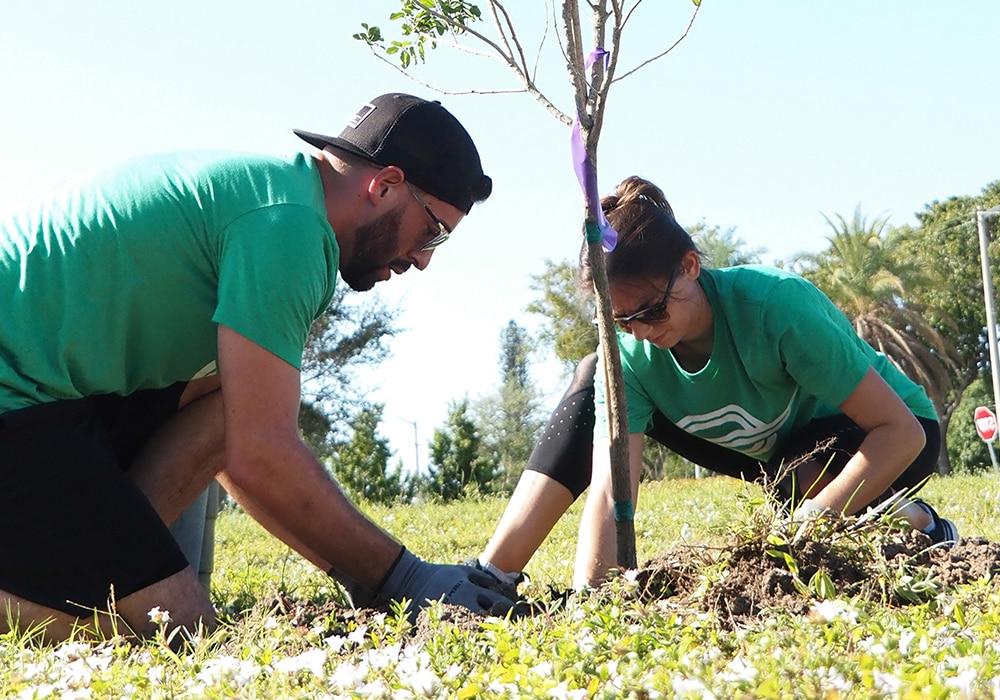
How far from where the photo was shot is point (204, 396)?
12.7ft

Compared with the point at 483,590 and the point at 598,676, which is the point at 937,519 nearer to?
the point at 483,590

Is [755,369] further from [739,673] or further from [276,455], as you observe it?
[739,673]

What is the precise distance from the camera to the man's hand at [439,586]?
10.1ft

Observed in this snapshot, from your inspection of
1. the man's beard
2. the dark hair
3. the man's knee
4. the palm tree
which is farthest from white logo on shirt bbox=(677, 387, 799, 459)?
the palm tree

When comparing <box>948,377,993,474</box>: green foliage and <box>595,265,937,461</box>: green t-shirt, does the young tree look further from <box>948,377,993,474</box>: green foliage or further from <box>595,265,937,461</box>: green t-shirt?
<box>948,377,993,474</box>: green foliage

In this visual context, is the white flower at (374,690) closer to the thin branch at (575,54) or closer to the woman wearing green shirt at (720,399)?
the woman wearing green shirt at (720,399)

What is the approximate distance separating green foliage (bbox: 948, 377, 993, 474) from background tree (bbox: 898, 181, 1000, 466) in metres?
A: 4.05

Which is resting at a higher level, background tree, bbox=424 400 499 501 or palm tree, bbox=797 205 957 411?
palm tree, bbox=797 205 957 411

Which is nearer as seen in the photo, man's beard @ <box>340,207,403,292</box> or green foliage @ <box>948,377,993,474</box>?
man's beard @ <box>340,207,403,292</box>

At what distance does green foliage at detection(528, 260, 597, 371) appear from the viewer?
1636 inches

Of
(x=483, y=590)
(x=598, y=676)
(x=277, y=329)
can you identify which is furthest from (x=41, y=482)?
(x=598, y=676)

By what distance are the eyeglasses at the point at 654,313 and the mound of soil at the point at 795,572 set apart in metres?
0.84

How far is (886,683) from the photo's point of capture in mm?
1737

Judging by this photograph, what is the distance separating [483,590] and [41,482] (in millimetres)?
1228
